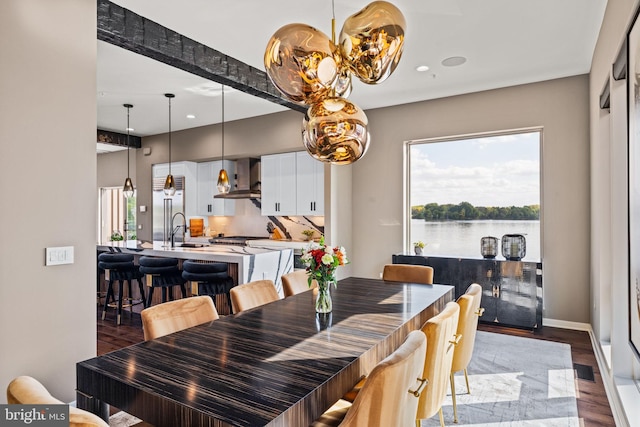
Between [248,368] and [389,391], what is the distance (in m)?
0.51

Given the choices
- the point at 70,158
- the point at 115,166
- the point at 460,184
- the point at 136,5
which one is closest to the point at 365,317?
the point at 70,158

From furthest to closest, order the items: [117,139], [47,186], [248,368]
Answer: [117,139], [47,186], [248,368]

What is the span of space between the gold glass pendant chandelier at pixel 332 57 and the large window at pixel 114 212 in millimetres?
8450

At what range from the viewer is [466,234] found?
517cm

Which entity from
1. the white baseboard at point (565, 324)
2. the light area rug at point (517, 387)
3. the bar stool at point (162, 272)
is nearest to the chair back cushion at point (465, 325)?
the light area rug at point (517, 387)

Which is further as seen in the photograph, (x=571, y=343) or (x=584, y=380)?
(x=571, y=343)

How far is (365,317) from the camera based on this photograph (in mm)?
2123

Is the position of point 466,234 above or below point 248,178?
below

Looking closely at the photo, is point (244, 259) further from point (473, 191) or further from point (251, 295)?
point (473, 191)

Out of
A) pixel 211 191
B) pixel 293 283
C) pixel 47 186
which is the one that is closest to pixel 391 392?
pixel 293 283

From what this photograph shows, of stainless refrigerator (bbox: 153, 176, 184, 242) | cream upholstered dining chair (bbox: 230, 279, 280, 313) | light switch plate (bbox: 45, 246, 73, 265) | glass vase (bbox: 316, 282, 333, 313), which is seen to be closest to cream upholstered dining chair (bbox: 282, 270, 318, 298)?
cream upholstered dining chair (bbox: 230, 279, 280, 313)

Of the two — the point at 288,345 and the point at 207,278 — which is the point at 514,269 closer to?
the point at 207,278

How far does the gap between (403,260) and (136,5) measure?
12.6 feet

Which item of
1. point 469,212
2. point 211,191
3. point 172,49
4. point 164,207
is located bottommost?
point 469,212
